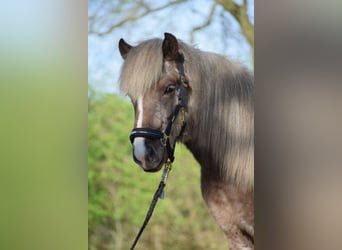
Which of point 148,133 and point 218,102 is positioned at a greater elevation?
point 218,102

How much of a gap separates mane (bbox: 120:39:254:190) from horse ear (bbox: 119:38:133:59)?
0.07 metres

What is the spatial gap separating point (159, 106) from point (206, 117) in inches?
11.6

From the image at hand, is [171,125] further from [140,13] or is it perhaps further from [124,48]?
[140,13]

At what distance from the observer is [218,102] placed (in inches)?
96.2

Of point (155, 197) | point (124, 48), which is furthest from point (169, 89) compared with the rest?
point (155, 197)

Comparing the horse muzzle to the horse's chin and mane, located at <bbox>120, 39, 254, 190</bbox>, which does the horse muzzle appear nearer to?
the horse's chin

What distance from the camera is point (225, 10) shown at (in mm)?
2520

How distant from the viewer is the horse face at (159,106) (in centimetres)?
237

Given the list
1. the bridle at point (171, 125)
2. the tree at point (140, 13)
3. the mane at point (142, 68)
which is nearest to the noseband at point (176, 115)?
the bridle at point (171, 125)
